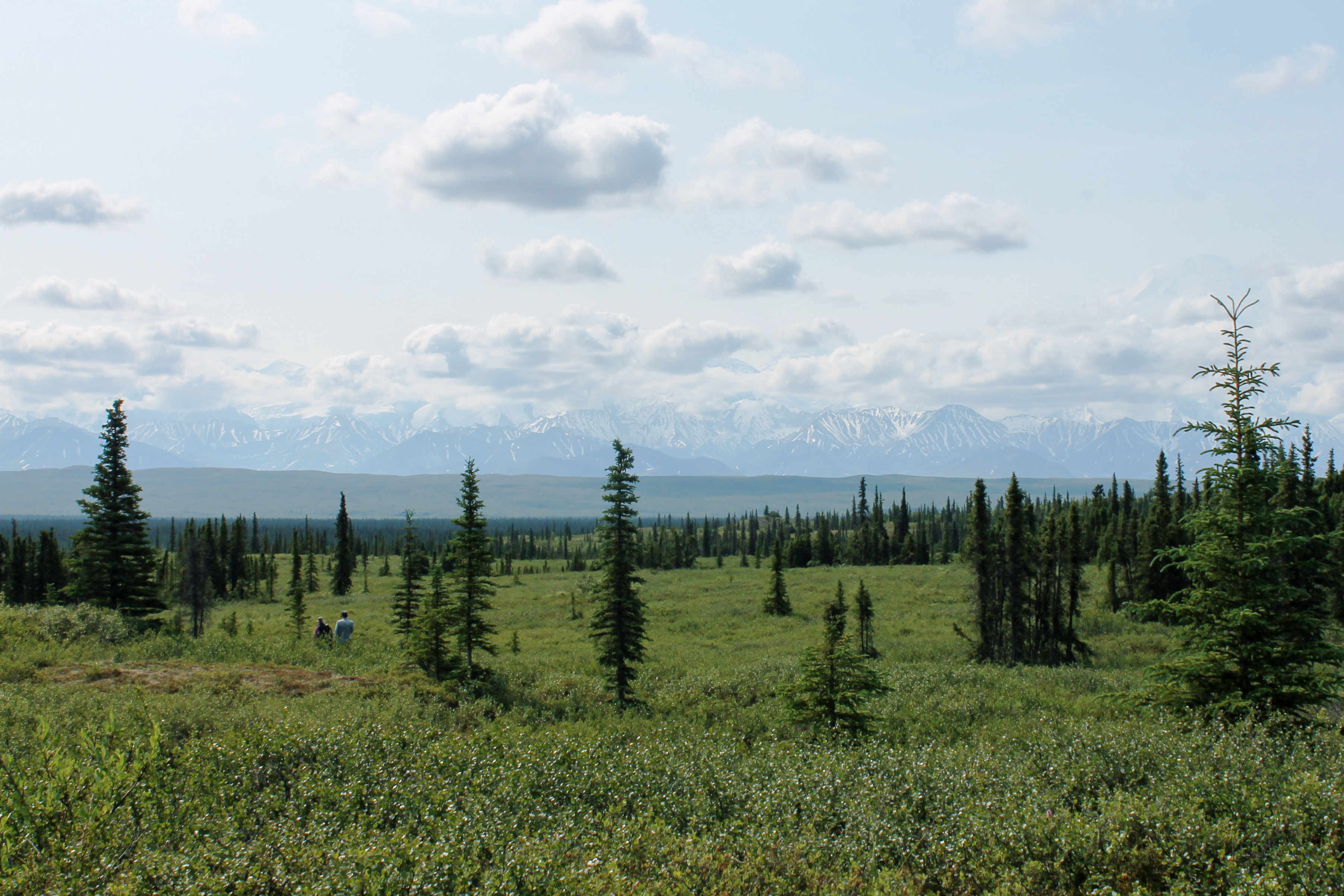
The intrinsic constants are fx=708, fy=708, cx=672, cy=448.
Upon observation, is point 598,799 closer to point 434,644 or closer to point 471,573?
point 471,573

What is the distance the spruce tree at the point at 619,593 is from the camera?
79.8 ft

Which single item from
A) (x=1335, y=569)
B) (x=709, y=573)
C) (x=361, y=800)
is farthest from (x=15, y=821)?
(x=709, y=573)

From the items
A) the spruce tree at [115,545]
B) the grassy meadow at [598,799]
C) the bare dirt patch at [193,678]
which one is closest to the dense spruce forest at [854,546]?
the spruce tree at [115,545]

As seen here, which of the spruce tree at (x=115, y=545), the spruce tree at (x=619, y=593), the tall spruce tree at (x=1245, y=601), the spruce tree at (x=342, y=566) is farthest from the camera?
the spruce tree at (x=342, y=566)

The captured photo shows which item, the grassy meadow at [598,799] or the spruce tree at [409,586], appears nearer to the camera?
the grassy meadow at [598,799]

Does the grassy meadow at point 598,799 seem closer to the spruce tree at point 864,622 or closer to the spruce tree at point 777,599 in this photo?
the spruce tree at point 864,622

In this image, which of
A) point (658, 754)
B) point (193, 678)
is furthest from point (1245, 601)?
point (193, 678)

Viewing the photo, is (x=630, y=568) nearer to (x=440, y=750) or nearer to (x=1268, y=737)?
(x=440, y=750)

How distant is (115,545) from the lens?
34500mm

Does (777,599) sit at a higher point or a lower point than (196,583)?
lower

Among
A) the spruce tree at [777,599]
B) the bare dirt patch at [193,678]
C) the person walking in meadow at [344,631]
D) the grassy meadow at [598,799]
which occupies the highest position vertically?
the grassy meadow at [598,799]

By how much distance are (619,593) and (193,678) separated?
40.3 ft

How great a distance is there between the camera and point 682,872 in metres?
7.63

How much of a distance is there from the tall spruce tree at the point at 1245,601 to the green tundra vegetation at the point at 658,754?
0.07 meters
